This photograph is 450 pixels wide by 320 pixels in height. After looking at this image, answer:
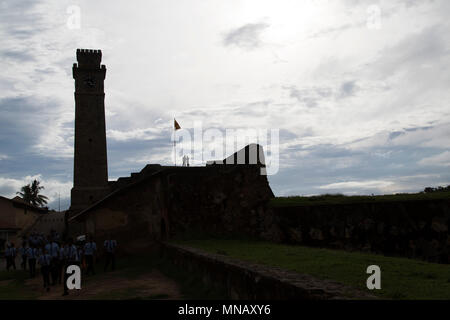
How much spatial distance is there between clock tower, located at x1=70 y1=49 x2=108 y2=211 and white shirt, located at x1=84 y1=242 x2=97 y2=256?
93.7 ft

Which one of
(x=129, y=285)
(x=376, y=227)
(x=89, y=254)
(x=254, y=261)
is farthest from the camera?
(x=89, y=254)

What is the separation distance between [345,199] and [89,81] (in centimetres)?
3711

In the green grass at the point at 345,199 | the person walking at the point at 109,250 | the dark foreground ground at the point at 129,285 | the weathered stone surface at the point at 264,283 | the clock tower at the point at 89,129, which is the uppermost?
the clock tower at the point at 89,129

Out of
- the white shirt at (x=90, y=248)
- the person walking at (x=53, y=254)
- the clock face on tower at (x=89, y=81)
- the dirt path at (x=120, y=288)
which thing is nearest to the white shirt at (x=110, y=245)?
the white shirt at (x=90, y=248)

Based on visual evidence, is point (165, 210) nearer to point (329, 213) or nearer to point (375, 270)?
point (329, 213)

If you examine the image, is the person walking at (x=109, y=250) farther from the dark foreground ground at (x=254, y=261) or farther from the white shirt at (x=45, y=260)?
the white shirt at (x=45, y=260)

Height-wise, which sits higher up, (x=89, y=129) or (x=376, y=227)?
(x=89, y=129)

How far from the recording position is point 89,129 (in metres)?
44.1

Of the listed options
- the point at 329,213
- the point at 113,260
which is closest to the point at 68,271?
the point at 113,260

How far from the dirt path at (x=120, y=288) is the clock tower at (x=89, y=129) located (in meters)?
30.2

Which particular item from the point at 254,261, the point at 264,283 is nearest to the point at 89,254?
the point at 254,261

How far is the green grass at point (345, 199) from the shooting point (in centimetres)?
1130

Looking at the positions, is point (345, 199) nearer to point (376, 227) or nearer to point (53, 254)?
point (376, 227)
